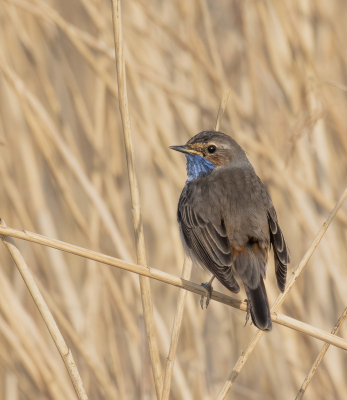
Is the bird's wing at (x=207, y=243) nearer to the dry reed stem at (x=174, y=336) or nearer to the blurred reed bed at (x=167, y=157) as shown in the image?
the dry reed stem at (x=174, y=336)

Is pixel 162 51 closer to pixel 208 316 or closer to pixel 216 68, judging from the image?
pixel 216 68

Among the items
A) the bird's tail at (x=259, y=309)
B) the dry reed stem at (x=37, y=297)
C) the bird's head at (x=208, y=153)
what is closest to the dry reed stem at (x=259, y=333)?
the bird's tail at (x=259, y=309)

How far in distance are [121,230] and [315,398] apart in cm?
180

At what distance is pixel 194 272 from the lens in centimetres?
414

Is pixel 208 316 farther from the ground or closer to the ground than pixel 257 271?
closer to the ground

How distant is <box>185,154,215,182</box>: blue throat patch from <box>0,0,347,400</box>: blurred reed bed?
0.28 m

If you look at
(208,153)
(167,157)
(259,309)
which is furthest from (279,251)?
(167,157)

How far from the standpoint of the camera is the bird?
2.59 m

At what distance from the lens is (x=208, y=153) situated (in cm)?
318

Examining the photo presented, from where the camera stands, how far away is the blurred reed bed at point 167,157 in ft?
10.8

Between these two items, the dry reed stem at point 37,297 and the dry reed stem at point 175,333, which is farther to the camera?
the dry reed stem at point 175,333

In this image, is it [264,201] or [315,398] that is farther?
[315,398]

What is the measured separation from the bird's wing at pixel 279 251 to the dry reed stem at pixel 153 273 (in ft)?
1.03

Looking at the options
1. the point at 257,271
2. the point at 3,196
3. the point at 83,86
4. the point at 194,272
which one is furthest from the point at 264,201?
the point at 83,86
